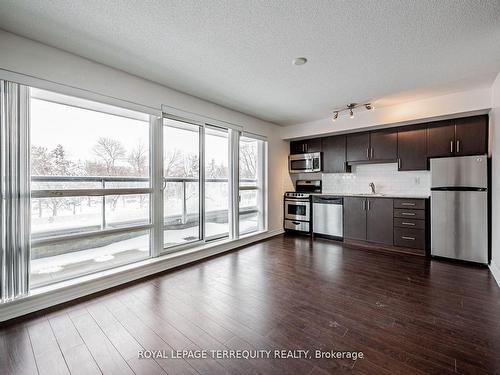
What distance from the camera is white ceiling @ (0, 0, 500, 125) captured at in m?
1.81

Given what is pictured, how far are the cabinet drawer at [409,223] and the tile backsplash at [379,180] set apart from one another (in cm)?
68

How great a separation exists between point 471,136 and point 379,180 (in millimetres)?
1531

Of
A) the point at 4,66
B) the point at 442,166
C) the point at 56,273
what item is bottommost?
the point at 56,273

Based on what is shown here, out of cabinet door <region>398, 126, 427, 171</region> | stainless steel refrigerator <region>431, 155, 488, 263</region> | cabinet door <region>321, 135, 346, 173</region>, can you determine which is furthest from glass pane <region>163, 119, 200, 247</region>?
stainless steel refrigerator <region>431, 155, 488, 263</region>

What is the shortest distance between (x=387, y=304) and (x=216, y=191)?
290 centimetres

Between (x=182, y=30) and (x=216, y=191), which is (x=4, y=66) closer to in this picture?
(x=182, y=30)

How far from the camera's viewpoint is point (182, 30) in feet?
6.79

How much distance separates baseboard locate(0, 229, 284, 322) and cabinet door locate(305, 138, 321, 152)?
3.02 m

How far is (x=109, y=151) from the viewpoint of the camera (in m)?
2.92

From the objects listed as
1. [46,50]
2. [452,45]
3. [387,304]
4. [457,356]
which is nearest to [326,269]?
[387,304]

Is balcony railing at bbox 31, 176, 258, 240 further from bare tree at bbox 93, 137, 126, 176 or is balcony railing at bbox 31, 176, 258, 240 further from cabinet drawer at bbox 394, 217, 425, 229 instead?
cabinet drawer at bbox 394, 217, 425, 229

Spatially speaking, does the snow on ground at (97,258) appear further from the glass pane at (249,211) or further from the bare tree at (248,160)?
the bare tree at (248,160)

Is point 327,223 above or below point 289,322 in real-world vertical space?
above

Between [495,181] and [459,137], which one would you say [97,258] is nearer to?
[495,181]
